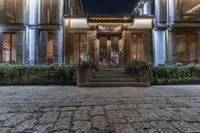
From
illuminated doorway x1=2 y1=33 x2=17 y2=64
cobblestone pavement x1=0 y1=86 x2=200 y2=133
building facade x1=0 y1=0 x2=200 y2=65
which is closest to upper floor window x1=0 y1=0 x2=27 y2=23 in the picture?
building facade x1=0 y1=0 x2=200 y2=65

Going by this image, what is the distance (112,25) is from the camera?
43.6 feet

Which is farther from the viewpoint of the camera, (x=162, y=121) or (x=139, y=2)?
(x=139, y=2)

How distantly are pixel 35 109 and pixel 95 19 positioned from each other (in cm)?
958

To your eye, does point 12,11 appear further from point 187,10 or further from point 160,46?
point 187,10

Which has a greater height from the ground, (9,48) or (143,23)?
(143,23)

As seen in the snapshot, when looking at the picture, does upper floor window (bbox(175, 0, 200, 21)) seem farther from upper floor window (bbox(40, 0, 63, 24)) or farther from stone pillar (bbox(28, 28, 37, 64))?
stone pillar (bbox(28, 28, 37, 64))

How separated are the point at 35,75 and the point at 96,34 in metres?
5.43

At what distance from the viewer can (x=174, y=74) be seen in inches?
402

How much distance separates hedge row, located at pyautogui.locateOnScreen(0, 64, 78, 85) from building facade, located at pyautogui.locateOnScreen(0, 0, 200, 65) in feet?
10.3

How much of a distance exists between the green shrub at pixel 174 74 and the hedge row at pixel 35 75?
13.5ft

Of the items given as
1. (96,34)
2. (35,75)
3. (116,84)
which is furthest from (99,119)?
(96,34)

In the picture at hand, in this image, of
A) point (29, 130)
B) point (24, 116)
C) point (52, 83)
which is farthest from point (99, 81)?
point (29, 130)

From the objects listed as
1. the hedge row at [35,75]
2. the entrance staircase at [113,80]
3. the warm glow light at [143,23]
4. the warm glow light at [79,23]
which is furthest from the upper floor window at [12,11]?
the warm glow light at [143,23]

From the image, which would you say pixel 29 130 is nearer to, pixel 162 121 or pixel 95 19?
pixel 162 121
